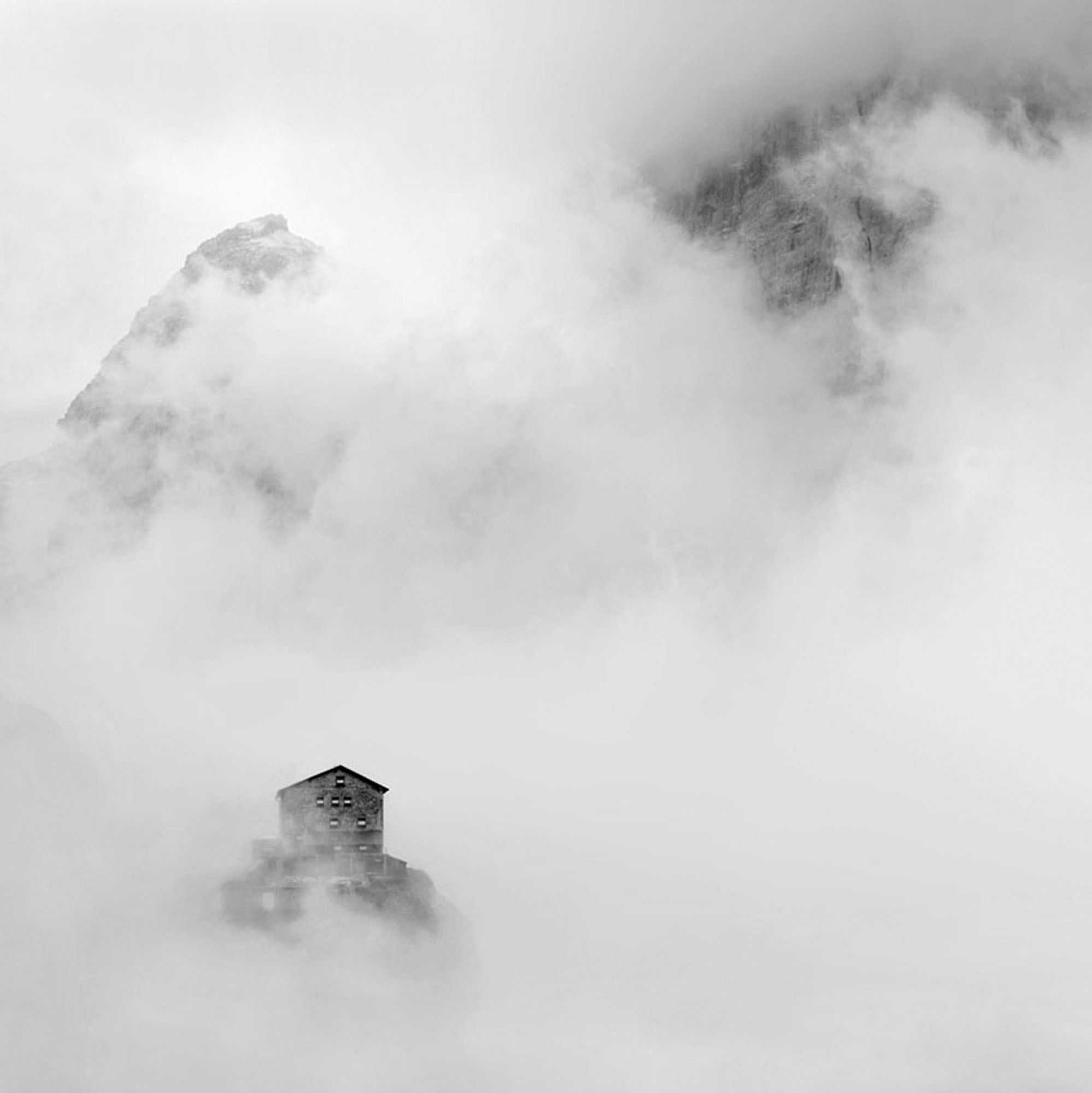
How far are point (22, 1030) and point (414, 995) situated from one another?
41.6 m

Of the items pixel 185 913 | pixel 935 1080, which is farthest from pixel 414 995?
pixel 935 1080

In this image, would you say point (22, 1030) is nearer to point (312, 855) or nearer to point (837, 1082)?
point (312, 855)

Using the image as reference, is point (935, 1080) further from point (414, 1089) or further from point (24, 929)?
point (24, 929)

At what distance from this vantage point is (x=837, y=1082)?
7657 inches

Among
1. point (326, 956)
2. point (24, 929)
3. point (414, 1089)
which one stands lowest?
point (414, 1089)

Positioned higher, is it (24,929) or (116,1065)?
(24,929)

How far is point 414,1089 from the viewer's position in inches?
7013

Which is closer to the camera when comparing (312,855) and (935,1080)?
(312,855)

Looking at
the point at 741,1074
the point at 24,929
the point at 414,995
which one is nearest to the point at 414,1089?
the point at 414,995

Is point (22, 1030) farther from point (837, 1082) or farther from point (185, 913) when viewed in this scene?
point (837, 1082)

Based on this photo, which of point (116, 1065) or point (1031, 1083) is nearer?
point (116, 1065)

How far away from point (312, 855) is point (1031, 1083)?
85907mm

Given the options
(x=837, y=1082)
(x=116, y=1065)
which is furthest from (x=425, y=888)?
(x=837, y=1082)

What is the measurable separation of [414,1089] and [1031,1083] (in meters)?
71.2
